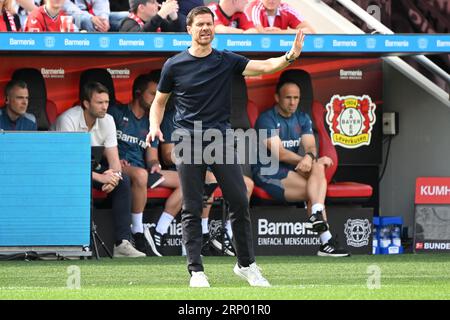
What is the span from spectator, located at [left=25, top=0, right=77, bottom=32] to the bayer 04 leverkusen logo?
3.76 metres

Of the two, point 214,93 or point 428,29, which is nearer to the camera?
point 214,93

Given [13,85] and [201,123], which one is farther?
[13,85]

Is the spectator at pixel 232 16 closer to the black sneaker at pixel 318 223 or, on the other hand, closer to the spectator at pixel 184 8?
the spectator at pixel 184 8

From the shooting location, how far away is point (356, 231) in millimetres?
15695

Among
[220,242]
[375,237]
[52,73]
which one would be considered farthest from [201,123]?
[375,237]

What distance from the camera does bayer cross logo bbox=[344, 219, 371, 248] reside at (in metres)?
15.7

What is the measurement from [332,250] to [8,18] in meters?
4.68

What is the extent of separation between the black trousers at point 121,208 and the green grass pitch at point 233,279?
46 centimetres

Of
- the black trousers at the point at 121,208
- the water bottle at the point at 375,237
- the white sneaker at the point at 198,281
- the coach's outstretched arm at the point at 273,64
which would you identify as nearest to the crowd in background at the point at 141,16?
the black trousers at the point at 121,208

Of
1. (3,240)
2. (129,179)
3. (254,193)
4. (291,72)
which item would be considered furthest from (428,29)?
(3,240)

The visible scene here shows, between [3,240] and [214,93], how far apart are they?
4439 mm

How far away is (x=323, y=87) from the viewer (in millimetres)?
16625

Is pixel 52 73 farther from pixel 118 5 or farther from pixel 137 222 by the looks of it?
pixel 137 222

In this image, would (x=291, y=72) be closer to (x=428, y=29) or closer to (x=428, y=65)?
(x=428, y=65)
